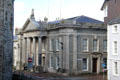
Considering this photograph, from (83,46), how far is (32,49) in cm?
1349

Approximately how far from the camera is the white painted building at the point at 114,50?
104ft

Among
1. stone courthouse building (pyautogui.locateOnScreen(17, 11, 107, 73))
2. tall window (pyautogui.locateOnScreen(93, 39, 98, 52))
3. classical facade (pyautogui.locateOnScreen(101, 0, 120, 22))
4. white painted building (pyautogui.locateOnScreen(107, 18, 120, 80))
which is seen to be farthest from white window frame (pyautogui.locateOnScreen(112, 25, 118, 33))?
tall window (pyautogui.locateOnScreen(93, 39, 98, 52))

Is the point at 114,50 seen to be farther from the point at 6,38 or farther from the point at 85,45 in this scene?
the point at 6,38

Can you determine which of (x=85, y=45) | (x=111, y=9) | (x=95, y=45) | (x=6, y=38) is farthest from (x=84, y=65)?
(x=6, y=38)

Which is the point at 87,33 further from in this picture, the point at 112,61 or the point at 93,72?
the point at 112,61

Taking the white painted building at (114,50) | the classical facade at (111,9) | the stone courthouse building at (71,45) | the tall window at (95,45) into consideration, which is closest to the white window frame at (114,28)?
the white painted building at (114,50)

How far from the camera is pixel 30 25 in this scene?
170ft

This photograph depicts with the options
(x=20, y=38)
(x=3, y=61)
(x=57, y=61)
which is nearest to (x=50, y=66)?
(x=57, y=61)

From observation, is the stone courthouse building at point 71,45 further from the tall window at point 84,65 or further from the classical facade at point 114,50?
the classical facade at point 114,50

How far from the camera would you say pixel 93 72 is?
43531mm

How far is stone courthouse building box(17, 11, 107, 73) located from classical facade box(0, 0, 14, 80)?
587 inches

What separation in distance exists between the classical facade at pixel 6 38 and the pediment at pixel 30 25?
20.3 metres

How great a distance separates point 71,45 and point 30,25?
42.4 feet

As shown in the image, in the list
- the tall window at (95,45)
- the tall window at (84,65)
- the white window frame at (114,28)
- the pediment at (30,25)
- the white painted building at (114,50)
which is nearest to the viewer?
the white painted building at (114,50)
